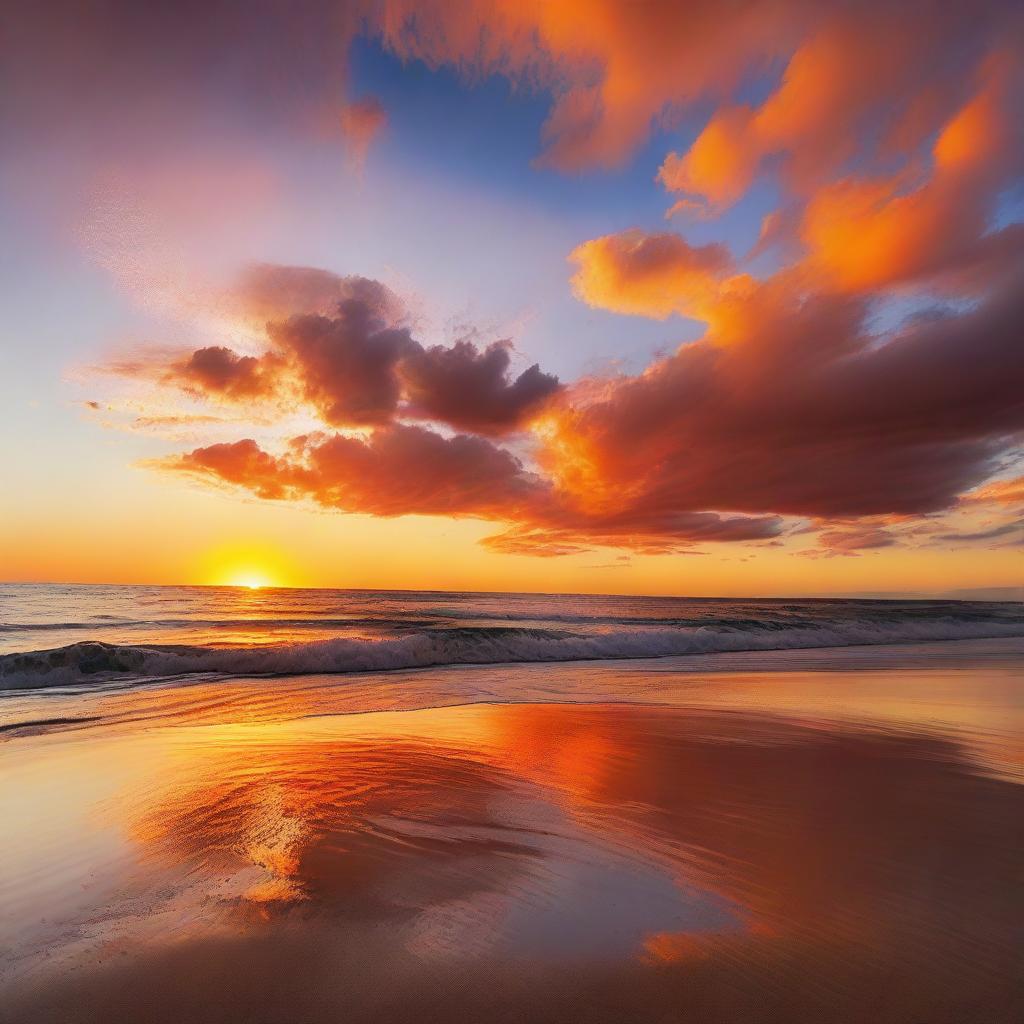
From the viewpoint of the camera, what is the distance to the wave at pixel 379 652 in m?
14.0

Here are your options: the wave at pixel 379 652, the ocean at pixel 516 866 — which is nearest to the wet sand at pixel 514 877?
the ocean at pixel 516 866

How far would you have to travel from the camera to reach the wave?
14.0m

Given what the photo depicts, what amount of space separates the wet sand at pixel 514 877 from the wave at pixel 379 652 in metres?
8.69

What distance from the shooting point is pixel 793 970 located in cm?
239

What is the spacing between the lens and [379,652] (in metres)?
17.4

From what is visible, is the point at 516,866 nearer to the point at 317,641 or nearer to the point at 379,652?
the point at 379,652

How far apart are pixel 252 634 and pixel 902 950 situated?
25080mm

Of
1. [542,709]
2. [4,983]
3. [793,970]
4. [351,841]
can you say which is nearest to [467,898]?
[351,841]

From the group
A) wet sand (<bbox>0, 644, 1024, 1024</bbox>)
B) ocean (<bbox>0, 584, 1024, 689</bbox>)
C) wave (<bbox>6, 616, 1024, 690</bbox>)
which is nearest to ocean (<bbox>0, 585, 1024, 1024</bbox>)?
wet sand (<bbox>0, 644, 1024, 1024</bbox>)

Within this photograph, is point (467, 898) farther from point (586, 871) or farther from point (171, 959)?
point (171, 959)

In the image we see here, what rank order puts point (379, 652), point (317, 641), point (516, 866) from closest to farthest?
1. point (516, 866)
2. point (379, 652)
3. point (317, 641)

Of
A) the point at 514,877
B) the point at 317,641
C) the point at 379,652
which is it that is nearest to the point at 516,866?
the point at 514,877

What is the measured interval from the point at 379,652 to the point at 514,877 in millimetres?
14853

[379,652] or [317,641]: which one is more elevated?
[317,641]
